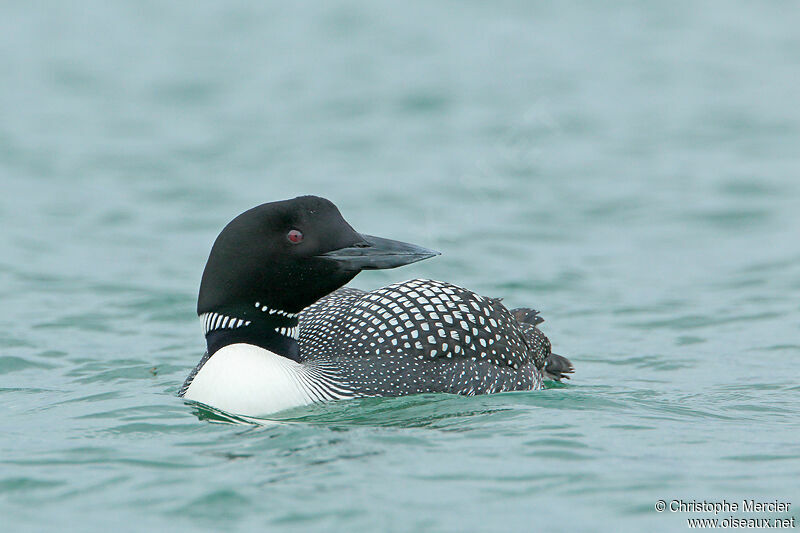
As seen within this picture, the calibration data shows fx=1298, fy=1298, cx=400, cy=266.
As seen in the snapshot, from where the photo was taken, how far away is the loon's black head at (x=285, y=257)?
541cm

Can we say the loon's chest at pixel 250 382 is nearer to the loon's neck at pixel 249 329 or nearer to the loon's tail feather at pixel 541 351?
the loon's neck at pixel 249 329

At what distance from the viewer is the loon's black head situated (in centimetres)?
541

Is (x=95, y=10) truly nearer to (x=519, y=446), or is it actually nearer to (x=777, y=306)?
(x=777, y=306)

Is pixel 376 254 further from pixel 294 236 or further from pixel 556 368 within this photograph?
pixel 556 368

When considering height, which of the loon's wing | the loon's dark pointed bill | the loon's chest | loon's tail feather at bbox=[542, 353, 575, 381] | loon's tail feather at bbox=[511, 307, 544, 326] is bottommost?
the loon's chest

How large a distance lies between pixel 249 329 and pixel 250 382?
270 mm

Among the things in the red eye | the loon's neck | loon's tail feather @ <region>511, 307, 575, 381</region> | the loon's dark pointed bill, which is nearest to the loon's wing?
loon's tail feather @ <region>511, 307, 575, 381</region>

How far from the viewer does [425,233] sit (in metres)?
9.89

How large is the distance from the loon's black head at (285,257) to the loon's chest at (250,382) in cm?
19

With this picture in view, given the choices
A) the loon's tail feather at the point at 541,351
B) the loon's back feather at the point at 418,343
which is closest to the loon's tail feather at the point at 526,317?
the loon's tail feather at the point at 541,351

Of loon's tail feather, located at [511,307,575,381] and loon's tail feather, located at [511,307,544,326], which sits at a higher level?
A: loon's tail feather, located at [511,307,544,326]

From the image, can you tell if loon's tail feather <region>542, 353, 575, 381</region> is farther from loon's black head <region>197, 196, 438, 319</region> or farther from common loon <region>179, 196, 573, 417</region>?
loon's black head <region>197, 196, 438, 319</region>


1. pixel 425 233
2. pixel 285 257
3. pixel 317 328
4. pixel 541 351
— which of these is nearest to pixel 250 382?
pixel 285 257

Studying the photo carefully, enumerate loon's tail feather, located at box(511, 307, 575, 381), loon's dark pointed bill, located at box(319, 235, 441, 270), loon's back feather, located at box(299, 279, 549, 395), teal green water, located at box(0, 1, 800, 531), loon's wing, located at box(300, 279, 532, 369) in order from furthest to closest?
1. loon's tail feather, located at box(511, 307, 575, 381)
2. loon's wing, located at box(300, 279, 532, 369)
3. loon's back feather, located at box(299, 279, 549, 395)
4. loon's dark pointed bill, located at box(319, 235, 441, 270)
5. teal green water, located at box(0, 1, 800, 531)
